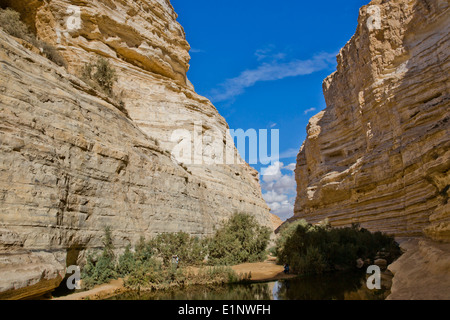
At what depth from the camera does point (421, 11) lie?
21.5 m

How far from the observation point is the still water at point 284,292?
7.38m

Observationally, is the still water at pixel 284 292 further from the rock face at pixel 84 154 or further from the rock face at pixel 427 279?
the rock face at pixel 84 154

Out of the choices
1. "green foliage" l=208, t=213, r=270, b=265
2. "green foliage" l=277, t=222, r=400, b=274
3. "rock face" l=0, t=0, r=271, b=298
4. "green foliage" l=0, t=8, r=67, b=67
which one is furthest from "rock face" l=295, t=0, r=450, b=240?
"green foliage" l=0, t=8, r=67, b=67

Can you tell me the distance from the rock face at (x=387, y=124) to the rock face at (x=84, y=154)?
9622mm

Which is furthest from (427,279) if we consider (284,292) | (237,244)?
(237,244)

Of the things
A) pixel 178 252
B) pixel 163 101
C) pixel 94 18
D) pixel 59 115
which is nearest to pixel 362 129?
pixel 163 101

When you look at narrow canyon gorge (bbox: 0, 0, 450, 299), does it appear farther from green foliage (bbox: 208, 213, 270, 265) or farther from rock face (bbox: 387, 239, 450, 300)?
green foliage (bbox: 208, 213, 270, 265)

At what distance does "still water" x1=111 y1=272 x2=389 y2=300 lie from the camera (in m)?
7.38

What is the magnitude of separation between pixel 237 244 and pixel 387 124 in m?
14.1

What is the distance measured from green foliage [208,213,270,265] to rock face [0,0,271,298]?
1184 mm

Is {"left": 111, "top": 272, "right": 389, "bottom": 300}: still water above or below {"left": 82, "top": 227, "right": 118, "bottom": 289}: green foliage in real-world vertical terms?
below

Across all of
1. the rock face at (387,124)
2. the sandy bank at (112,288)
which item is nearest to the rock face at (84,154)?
the sandy bank at (112,288)

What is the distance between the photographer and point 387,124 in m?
21.8
